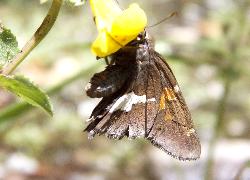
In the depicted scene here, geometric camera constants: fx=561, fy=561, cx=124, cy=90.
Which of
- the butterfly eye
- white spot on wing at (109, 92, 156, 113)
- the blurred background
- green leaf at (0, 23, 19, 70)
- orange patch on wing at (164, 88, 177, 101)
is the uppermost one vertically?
the blurred background

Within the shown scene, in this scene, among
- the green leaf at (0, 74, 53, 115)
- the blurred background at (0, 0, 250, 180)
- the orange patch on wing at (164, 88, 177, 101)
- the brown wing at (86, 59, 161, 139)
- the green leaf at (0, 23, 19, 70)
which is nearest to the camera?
the green leaf at (0, 74, 53, 115)

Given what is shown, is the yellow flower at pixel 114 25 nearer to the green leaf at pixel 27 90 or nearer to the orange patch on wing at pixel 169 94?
the green leaf at pixel 27 90

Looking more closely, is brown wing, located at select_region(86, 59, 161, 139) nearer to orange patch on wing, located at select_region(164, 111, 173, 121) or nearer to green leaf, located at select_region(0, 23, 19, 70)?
orange patch on wing, located at select_region(164, 111, 173, 121)

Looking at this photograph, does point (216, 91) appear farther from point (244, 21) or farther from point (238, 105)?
point (244, 21)

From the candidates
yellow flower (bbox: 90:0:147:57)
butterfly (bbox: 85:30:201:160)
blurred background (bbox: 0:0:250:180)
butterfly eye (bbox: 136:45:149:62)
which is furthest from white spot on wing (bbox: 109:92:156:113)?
blurred background (bbox: 0:0:250:180)

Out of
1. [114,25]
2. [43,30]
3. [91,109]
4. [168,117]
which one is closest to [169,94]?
[168,117]

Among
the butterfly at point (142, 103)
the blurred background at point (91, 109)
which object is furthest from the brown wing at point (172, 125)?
the blurred background at point (91, 109)

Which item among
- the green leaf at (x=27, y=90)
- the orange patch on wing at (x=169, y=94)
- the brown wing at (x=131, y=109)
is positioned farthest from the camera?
the orange patch on wing at (x=169, y=94)

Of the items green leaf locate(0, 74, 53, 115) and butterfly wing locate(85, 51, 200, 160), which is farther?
butterfly wing locate(85, 51, 200, 160)
